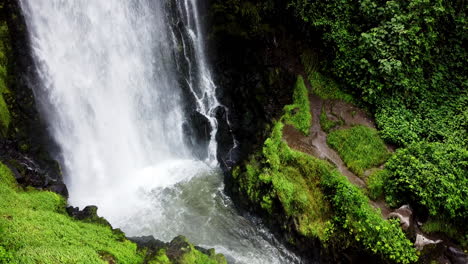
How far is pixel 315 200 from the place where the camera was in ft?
32.1

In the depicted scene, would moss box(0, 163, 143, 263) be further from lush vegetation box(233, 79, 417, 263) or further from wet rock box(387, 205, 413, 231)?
wet rock box(387, 205, 413, 231)

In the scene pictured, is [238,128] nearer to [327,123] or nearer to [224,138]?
[224,138]

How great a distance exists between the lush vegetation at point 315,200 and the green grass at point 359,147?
373 millimetres

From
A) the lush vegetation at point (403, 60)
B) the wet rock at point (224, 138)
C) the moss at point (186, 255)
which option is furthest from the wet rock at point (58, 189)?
the lush vegetation at point (403, 60)

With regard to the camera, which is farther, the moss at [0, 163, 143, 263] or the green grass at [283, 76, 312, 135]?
the green grass at [283, 76, 312, 135]

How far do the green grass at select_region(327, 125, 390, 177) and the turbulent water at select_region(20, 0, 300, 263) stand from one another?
3.70 meters

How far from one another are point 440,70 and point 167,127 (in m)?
10.9

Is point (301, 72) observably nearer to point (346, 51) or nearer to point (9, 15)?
point (346, 51)

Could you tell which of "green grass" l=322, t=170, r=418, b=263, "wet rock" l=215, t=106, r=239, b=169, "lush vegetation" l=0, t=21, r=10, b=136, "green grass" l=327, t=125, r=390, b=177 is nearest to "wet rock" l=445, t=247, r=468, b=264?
"green grass" l=322, t=170, r=418, b=263

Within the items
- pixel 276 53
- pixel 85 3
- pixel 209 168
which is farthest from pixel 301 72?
pixel 85 3

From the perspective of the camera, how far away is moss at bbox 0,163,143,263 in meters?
5.77

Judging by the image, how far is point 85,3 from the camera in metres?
10.9

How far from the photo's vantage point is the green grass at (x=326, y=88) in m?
12.6

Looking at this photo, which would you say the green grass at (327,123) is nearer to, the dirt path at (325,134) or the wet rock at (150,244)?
the dirt path at (325,134)
